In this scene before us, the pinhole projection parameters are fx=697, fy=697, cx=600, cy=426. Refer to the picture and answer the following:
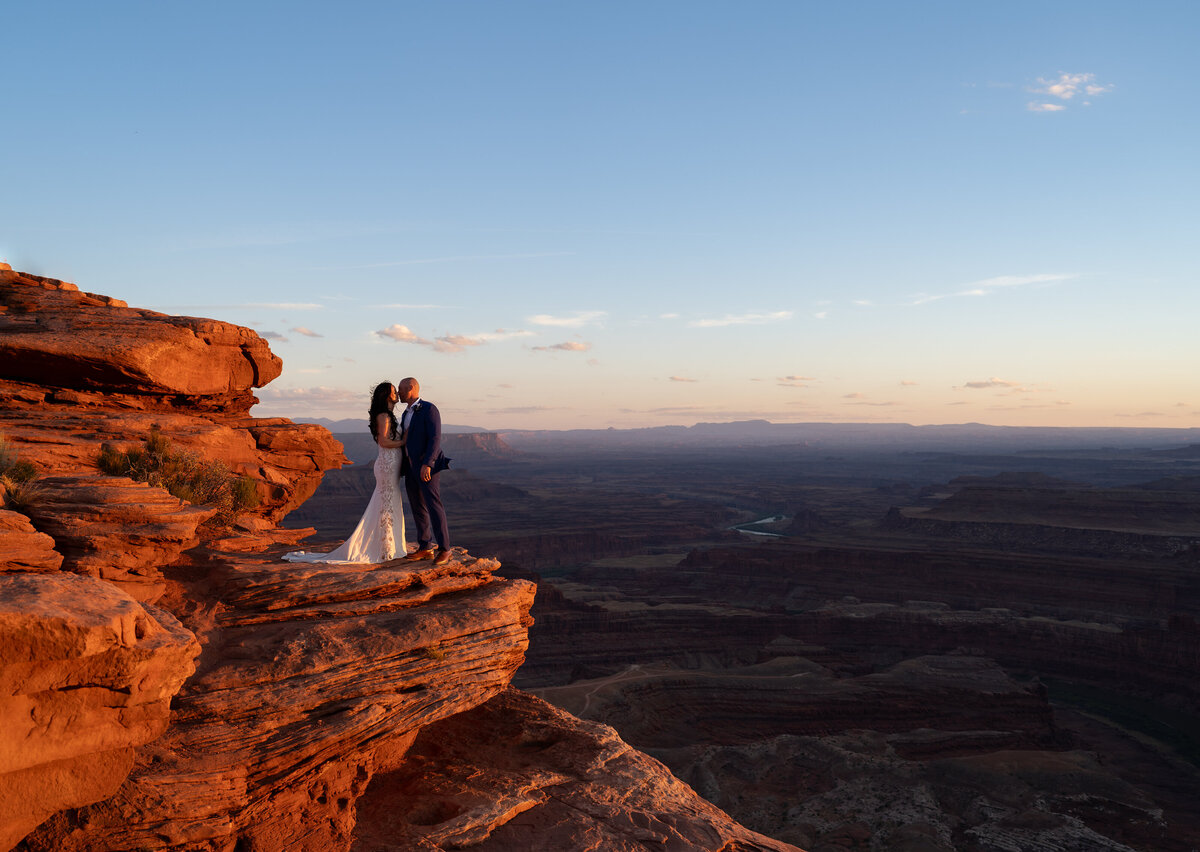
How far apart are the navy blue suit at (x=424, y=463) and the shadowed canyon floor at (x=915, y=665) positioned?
959 inches

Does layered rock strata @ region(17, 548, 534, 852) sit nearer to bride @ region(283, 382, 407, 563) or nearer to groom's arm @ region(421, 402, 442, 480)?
bride @ region(283, 382, 407, 563)

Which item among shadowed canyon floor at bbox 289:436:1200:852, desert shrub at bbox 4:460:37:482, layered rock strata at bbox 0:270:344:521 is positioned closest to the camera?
desert shrub at bbox 4:460:37:482

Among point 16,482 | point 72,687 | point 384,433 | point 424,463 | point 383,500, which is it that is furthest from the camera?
point 383,500

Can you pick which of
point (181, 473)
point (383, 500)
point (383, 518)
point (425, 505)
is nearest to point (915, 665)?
point (425, 505)

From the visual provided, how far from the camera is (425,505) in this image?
32.6 feet

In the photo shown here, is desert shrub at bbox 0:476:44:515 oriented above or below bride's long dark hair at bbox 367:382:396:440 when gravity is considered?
below

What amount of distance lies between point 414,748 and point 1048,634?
58608 millimetres

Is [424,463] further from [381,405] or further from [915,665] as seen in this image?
[915,665]

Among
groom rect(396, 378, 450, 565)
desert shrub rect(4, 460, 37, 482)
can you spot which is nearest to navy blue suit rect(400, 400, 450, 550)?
groom rect(396, 378, 450, 565)

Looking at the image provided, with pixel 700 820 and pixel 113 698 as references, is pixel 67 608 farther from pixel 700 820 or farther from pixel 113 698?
pixel 700 820

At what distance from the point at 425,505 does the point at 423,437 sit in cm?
103

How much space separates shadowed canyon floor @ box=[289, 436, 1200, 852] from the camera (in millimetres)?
30641

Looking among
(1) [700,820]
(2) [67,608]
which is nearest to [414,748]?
(1) [700,820]

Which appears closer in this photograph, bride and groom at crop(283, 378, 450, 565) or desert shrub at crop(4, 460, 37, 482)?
desert shrub at crop(4, 460, 37, 482)
